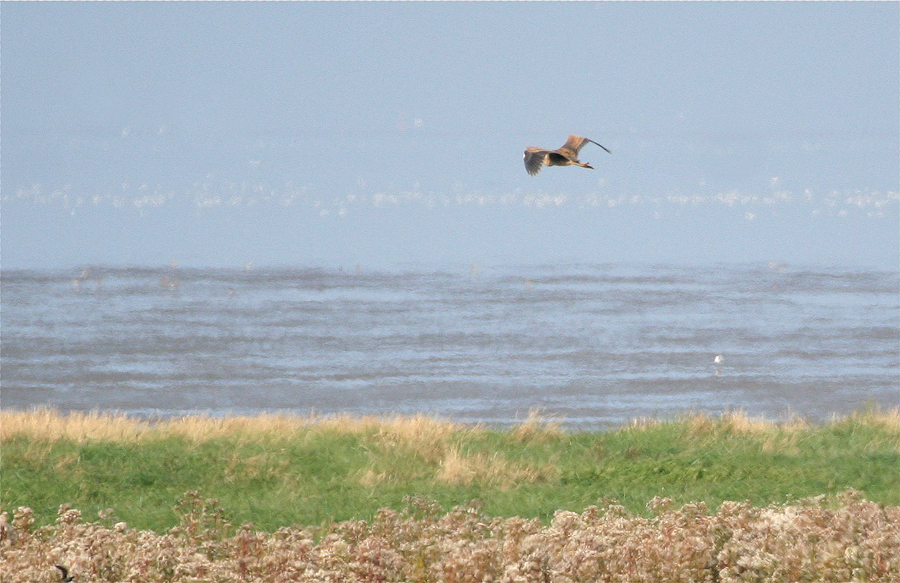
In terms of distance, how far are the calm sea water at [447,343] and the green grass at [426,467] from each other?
95.2 inches

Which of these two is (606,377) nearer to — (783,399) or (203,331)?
(783,399)

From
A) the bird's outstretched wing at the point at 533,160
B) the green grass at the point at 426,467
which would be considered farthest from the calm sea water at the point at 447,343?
the bird's outstretched wing at the point at 533,160

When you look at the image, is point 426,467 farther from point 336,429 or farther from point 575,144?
point 575,144

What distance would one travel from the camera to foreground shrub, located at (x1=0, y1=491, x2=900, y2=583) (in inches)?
261

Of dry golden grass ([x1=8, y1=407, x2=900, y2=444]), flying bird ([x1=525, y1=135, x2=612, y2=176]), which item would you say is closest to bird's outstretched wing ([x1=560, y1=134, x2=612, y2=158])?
flying bird ([x1=525, y1=135, x2=612, y2=176])

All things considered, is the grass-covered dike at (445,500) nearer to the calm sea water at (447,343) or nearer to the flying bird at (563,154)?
the flying bird at (563,154)

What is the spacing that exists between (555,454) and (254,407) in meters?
8.28

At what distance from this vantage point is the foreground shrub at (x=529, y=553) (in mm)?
A: 6633

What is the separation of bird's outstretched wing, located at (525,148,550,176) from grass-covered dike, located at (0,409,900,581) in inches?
103

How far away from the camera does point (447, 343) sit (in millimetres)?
27766

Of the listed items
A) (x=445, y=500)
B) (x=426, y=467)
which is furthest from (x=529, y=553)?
(x=426, y=467)

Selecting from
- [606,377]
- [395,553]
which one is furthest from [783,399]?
[395,553]

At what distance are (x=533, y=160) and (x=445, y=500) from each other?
2881mm

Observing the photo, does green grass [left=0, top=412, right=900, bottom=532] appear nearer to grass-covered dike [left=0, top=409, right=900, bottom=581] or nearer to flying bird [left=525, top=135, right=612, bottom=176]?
grass-covered dike [left=0, top=409, right=900, bottom=581]
